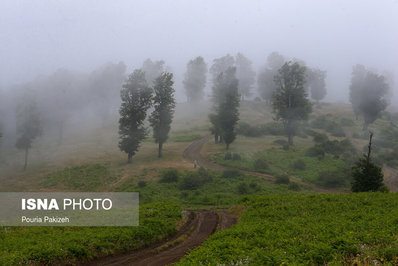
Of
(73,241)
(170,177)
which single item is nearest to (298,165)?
(170,177)

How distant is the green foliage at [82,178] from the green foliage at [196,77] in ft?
201

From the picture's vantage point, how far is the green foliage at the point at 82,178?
37.9 meters

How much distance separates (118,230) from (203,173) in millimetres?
23705

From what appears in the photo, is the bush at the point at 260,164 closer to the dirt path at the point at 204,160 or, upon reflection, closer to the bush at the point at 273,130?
the dirt path at the point at 204,160

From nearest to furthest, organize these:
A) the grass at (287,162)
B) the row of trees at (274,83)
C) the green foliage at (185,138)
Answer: the grass at (287,162)
the green foliage at (185,138)
the row of trees at (274,83)

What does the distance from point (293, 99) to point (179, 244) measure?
150 feet

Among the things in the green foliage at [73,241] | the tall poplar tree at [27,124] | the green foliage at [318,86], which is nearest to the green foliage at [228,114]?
the green foliage at [73,241]

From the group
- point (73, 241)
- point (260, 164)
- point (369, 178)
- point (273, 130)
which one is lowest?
point (260, 164)

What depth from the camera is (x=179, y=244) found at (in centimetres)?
1511

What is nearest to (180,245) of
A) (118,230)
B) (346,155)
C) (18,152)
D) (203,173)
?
(118,230)

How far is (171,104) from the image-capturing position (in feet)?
157

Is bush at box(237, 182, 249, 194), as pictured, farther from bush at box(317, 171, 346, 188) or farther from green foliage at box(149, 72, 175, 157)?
green foliage at box(149, 72, 175, 157)

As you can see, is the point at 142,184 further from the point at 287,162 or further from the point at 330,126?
the point at 330,126

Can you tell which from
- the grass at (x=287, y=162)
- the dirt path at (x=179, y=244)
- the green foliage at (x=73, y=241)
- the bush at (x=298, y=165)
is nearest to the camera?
the green foliage at (x=73, y=241)
